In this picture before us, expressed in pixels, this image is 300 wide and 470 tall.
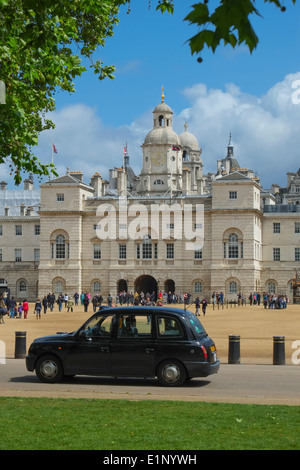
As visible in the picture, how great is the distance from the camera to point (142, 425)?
36.2 feet

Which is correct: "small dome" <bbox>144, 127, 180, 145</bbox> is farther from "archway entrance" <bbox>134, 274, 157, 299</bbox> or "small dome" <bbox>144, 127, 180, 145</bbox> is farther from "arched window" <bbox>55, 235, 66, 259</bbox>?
"arched window" <bbox>55, 235, 66, 259</bbox>

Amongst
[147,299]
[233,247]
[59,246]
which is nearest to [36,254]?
[59,246]

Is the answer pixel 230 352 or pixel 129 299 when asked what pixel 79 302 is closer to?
pixel 129 299

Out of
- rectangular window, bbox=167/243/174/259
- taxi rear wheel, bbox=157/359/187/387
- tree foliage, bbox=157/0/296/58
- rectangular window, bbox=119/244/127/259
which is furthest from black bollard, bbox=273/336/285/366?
rectangular window, bbox=119/244/127/259

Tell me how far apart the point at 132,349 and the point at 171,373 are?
1.01 m

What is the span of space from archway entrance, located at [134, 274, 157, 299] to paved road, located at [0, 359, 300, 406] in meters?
61.5

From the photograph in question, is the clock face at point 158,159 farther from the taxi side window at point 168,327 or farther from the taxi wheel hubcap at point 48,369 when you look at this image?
A: the taxi wheel hubcap at point 48,369

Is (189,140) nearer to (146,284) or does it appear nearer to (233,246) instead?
(146,284)

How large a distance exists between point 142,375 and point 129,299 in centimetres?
5449

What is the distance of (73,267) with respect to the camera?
78625mm

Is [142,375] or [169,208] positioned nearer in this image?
[142,375]

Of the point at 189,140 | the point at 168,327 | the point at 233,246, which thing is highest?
the point at 189,140
